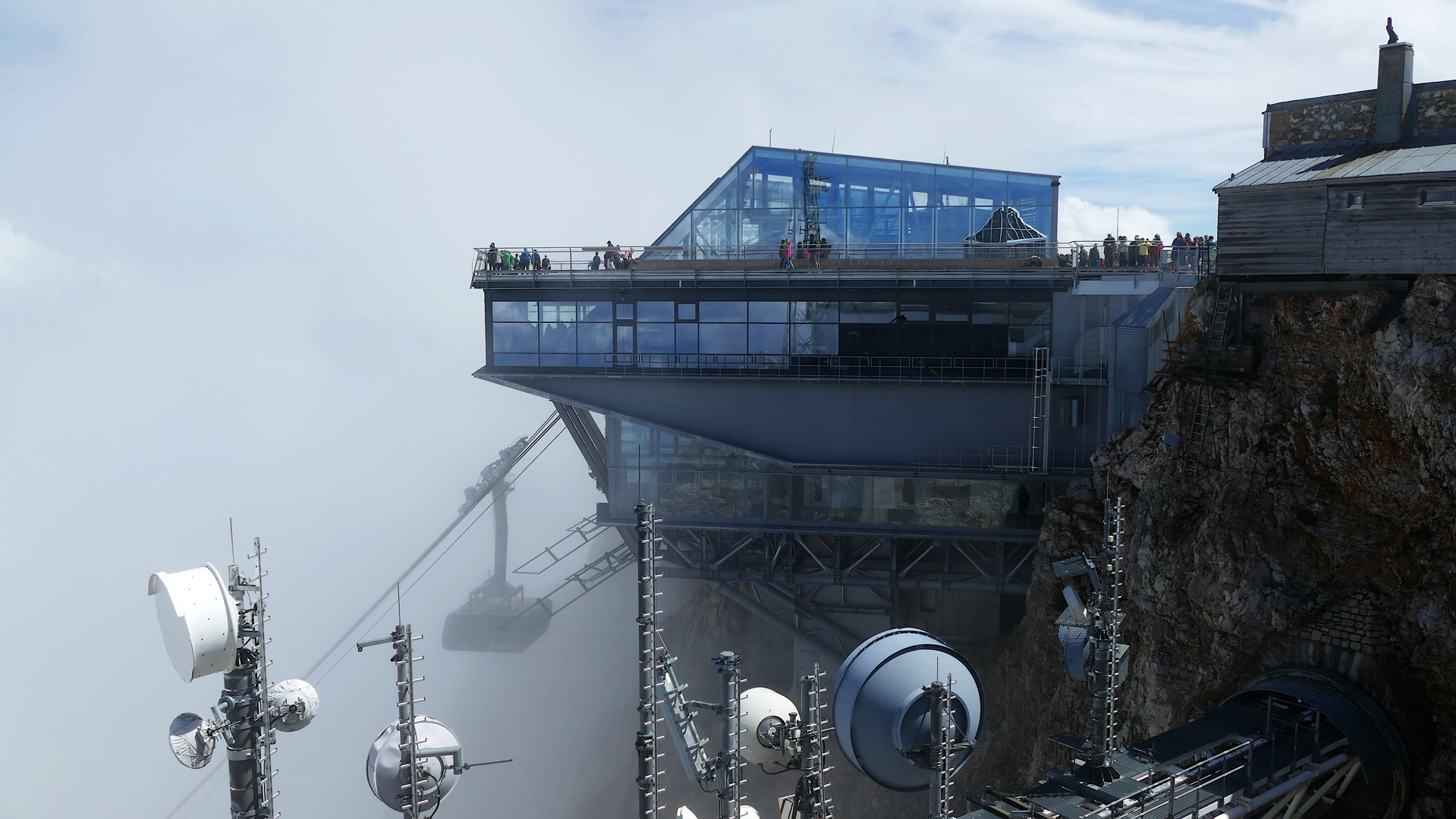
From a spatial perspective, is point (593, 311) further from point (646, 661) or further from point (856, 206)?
point (646, 661)

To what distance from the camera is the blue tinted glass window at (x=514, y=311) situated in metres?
36.2

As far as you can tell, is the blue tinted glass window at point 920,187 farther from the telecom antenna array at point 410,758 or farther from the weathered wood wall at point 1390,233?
the telecom antenna array at point 410,758

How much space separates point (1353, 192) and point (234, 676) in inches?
952

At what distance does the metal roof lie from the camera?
2183 cm

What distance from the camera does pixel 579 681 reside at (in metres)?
88.2

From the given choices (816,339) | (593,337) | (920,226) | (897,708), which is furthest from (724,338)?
(897,708)

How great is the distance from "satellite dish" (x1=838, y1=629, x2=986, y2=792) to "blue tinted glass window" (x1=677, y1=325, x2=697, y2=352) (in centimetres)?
2081

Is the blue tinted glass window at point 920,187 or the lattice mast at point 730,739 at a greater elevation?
the blue tinted glass window at point 920,187

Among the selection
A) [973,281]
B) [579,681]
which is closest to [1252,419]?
[973,281]

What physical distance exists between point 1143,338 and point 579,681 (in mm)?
67709

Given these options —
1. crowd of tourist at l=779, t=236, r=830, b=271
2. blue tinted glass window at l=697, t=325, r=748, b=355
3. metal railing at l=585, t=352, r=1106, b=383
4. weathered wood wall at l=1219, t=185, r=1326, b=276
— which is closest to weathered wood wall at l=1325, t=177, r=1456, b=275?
weathered wood wall at l=1219, t=185, r=1326, b=276

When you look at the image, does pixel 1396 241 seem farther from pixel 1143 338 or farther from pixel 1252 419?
pixel 1143 338

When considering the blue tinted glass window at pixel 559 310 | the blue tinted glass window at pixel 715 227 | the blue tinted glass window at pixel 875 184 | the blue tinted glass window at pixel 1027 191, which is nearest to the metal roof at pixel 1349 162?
the blue tinted glass window at pixel 1027 191

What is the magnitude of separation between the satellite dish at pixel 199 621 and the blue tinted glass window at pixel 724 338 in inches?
872
